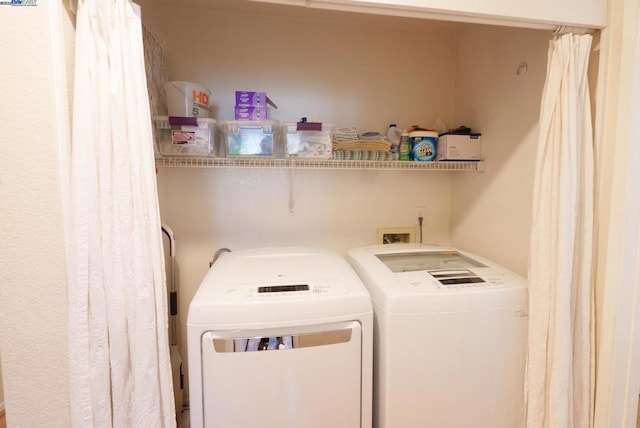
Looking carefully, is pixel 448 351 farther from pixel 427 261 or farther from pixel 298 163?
pixel 298 163

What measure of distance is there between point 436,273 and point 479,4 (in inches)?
37.1

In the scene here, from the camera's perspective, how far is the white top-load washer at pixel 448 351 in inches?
41.1

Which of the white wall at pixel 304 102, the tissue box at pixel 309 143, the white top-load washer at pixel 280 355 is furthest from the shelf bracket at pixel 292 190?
the white top-load washer at pixel 280 355

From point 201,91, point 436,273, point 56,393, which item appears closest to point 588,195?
point 436,273

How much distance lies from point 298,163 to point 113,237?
3.00 feet

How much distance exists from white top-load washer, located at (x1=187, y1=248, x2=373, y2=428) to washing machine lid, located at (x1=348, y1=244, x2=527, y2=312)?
0.11 meters

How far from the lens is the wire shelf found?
4.51 feet

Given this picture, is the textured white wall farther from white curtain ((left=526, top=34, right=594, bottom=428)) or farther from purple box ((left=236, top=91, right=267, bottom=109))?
white curtain ((left=526, top=34, right=594, bottom=428))

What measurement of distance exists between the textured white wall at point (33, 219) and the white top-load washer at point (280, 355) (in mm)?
347

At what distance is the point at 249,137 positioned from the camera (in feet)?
4.50

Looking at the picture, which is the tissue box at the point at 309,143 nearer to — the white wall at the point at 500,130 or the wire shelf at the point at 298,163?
the wire shelf at the point at 298,163

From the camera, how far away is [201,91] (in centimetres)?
138

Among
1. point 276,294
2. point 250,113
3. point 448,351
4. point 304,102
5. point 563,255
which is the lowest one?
point 448,351

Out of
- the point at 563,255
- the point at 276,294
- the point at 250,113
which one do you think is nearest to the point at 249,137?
the point at 250,113
